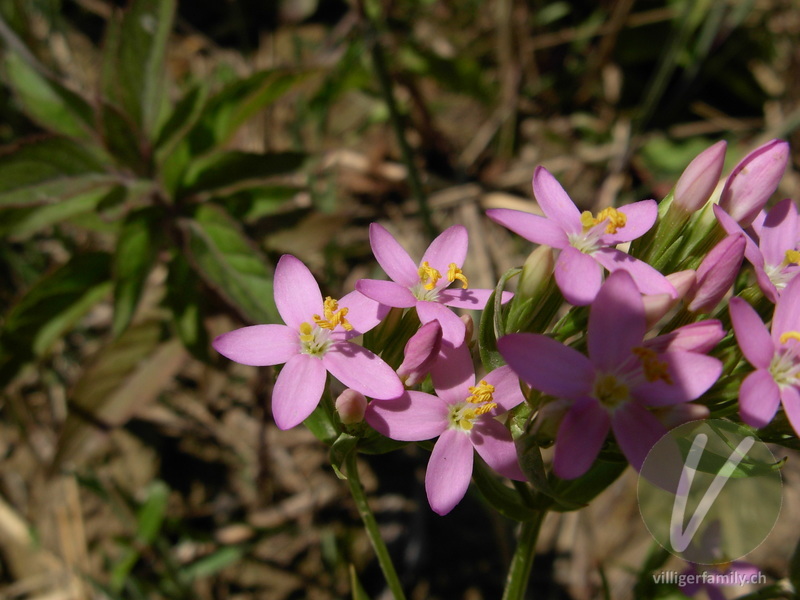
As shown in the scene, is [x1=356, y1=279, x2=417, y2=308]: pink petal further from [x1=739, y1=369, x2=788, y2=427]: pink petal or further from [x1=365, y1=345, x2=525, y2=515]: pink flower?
[x1=739, y1=369, x2=788, y2=427]: pink petal

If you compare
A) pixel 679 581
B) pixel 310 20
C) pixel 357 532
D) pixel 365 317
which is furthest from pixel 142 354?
pixel 310 20

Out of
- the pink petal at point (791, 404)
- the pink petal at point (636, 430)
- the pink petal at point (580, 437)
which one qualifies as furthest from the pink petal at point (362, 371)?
the pink petal at point (791, 404)

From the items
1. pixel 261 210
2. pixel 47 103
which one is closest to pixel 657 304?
pixel 261 210

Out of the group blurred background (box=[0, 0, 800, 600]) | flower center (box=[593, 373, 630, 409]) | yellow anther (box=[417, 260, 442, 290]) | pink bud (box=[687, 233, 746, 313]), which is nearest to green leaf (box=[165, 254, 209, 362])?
blurred background (box=[0, 0, 800, 600])

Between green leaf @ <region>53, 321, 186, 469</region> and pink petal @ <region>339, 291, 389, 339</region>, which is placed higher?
pink petal @ <region>339, 291, 389, 339</region>

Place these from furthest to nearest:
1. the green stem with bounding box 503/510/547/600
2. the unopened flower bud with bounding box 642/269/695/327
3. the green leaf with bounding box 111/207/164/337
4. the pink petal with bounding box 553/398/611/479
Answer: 1. the green leaf with bounding box 111/207/164/337
2. the green stem with bounding box 503/510/547/600
3. the unopened flower bud with bounding box 642/269/695/327
4. the pink petal with bounding box 553/398/611/479

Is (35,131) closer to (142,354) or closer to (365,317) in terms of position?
(142,354)
